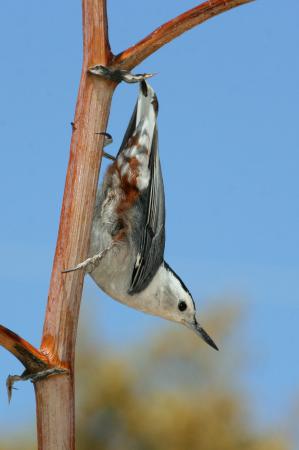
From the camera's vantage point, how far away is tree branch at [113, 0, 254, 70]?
1.62m

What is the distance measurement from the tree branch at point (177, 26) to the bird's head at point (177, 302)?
1111 millimetres

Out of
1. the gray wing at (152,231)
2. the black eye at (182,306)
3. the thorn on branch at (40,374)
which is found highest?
the gray wing at (152,231)

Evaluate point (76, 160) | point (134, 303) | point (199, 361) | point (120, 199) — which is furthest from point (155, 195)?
point (199, 361)

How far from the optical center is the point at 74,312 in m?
1.60

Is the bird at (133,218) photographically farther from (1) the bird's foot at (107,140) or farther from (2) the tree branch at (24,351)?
(2) the tree branch at (24,351)

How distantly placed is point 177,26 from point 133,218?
894 millimetres

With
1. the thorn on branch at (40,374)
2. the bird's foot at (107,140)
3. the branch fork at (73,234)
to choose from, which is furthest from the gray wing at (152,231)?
Result: the thorn on branch at (40,374)

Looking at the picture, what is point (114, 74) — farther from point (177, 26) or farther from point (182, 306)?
point (182, 306)

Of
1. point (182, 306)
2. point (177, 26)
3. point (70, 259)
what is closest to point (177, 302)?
point (182, 306)

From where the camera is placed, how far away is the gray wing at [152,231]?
7.84 ft

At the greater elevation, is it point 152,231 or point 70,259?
point 152,231

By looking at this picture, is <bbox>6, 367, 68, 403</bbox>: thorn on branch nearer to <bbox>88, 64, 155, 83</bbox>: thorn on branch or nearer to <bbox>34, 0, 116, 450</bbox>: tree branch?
<bbox>34, 0, 116, 450</bbox>: tree branch

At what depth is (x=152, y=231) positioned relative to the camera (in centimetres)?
245

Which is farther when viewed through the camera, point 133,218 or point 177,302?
point 177,302
